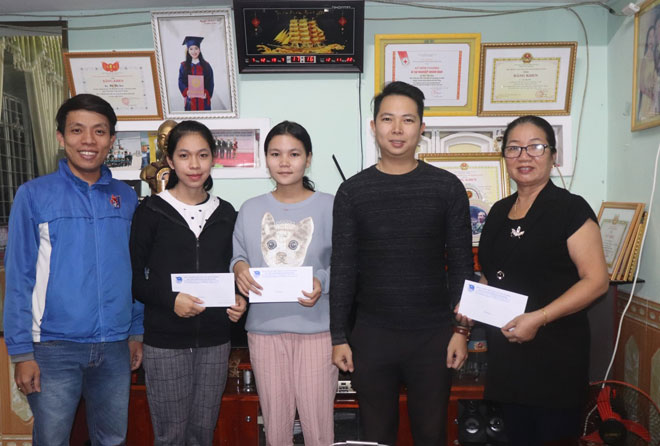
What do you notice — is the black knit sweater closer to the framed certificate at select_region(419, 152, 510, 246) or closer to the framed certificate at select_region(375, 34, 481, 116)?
the framed certificate at select_region(419, 152, 510, 246)

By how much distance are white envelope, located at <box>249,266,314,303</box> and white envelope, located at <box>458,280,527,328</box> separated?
0.61 meters

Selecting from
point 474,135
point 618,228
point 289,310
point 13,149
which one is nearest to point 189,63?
point 13,149

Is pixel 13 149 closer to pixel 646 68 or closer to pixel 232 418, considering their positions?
pixel 232 418

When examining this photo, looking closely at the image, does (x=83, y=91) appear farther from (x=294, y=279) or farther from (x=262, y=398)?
(x=262, y=398)

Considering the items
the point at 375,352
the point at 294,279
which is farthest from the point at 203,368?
the point at 375,352

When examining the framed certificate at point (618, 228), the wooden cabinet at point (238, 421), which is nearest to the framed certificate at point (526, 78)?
the framed certificate at point (618, 228)

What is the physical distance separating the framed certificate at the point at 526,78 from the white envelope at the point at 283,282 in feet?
5.83

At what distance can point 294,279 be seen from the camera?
1.73 meters

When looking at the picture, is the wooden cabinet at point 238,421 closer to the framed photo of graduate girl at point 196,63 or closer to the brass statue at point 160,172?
the brass statue at point 160,172

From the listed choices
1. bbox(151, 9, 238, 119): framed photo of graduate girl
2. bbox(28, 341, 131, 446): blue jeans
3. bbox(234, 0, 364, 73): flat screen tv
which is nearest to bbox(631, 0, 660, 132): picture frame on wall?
bbox(234, 0, 364, 73): flat screen tv

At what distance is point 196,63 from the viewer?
2717 mm

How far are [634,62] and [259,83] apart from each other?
2219 millimetres

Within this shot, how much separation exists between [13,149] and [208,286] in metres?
2.14

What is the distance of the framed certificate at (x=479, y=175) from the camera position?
2.75 m
